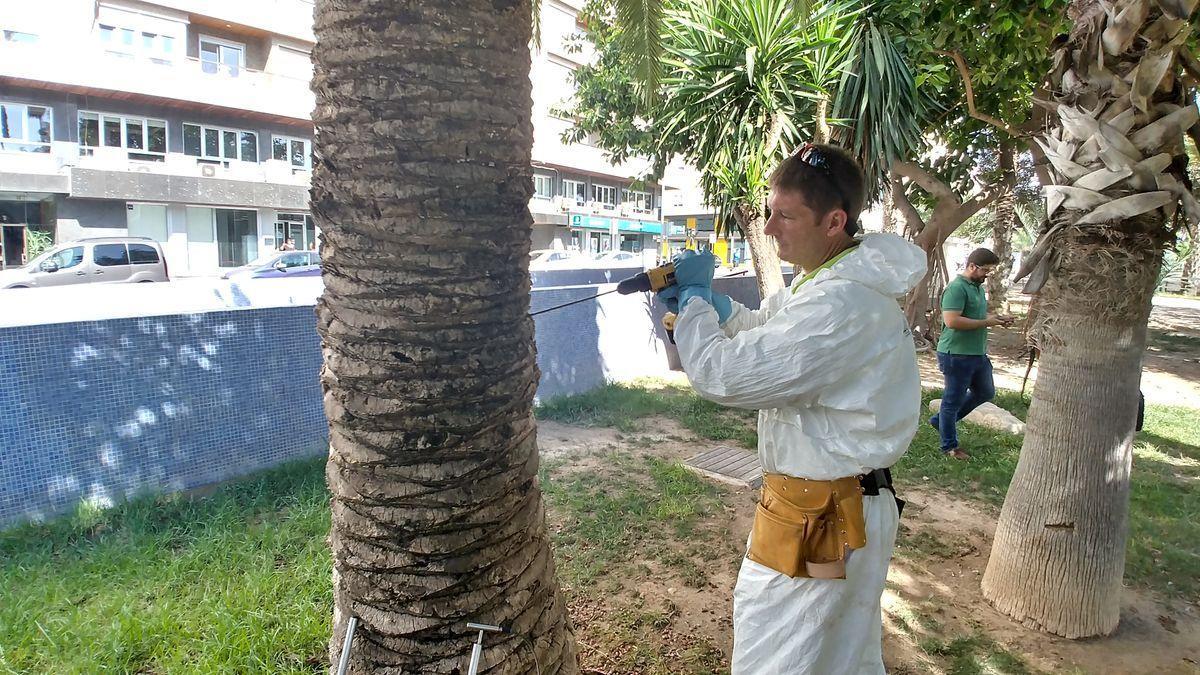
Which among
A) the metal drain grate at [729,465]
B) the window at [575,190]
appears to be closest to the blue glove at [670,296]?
the metal drain grate at [729,465]

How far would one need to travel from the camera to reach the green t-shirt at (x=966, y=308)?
18.1ft

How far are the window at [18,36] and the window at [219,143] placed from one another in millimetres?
4027

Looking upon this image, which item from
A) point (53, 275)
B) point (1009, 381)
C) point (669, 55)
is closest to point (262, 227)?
point (53, 275)

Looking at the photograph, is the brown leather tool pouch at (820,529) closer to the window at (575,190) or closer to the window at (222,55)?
the window at (222,55)

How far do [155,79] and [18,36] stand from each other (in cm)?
309

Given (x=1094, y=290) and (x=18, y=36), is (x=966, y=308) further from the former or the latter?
(x=18, y=36)

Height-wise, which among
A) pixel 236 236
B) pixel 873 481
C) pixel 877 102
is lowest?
pixel 873 481

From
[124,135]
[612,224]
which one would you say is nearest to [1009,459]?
[124,135]

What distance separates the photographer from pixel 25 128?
19.0 metres

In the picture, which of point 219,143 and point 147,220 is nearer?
point 147,220

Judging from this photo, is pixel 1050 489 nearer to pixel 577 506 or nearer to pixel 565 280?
pixel 577 506

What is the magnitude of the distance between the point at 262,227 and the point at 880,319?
25.0 m

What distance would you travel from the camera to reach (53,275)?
1301 cm

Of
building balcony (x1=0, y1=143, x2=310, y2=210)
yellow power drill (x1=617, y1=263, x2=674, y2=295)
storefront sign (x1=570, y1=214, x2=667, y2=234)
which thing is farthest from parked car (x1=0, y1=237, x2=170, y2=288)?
storefront sign (x1=570, y1=214, x2=667, y2=234)
